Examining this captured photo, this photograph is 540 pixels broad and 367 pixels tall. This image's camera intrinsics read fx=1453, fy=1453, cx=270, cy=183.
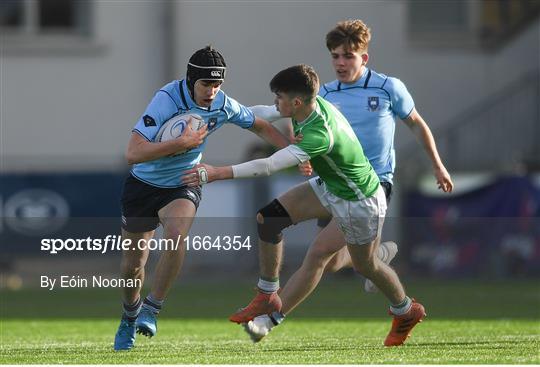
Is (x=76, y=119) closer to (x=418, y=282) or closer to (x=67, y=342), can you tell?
A: (x=418, y=282)

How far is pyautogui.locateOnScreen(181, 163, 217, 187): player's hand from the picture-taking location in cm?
970

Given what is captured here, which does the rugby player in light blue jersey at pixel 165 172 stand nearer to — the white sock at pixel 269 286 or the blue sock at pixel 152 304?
the blue sock at pixel 152 304

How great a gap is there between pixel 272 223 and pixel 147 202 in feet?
3.05

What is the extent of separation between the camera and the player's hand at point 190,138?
10.1 meters

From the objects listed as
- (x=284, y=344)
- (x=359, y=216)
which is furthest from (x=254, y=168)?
(x=284, y=344)

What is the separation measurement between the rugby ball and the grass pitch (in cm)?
155

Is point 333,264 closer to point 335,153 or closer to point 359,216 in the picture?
point 359,216

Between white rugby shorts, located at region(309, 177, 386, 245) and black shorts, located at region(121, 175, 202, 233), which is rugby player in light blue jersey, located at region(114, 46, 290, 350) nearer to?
black shorts, located at region(121, 175, 202, 233)

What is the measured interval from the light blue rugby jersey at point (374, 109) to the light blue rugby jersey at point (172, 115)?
839 mm

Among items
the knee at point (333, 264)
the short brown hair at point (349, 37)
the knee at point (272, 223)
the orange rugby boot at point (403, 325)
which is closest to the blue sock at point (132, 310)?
the knee at point (272, 223)

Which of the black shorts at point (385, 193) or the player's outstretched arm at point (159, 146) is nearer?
the player's outstretched arm at point (159, 146)

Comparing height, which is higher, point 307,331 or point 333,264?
point 333,264

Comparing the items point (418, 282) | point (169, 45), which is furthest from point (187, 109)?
point (169, 45)

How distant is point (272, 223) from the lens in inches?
419
